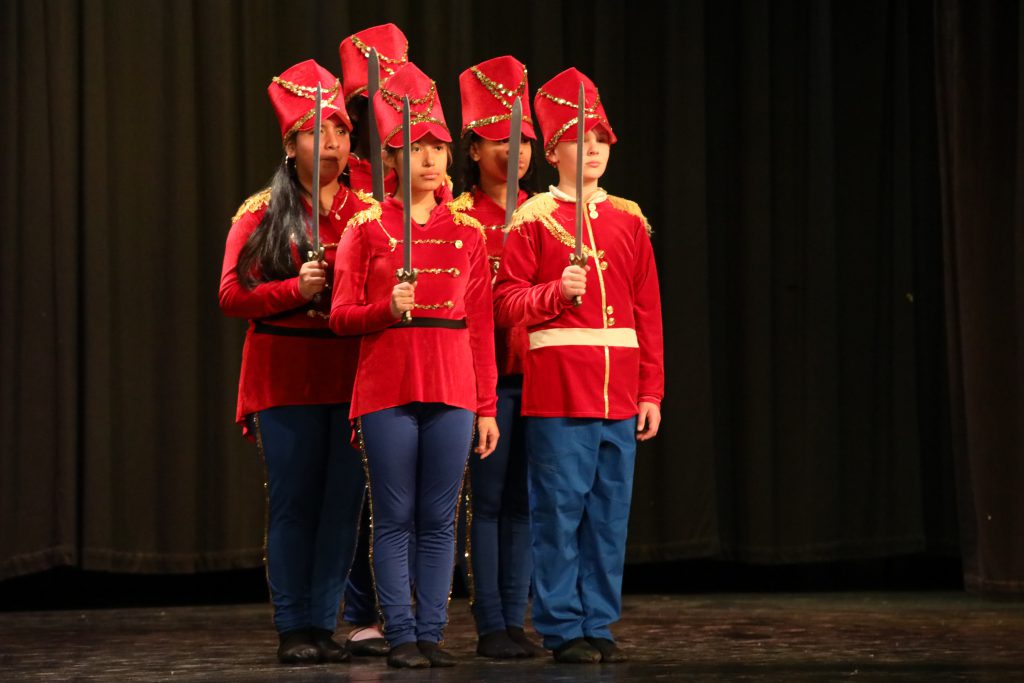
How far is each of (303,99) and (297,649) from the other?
4.28ft

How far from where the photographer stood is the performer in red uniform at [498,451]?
3.33 m

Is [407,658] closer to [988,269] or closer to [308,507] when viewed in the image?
[308,507]

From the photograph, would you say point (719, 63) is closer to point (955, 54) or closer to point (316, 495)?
point (955, 54)

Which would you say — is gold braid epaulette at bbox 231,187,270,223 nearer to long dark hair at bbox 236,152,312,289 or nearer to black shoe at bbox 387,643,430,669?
long dark hair at bbox 236,152,312,289

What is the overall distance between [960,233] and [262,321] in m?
2.66

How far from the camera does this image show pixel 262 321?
10.8 ft

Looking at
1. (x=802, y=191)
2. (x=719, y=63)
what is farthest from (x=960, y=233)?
(x=719, y=63)

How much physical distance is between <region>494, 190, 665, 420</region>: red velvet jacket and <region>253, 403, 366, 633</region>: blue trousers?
47 centimetres

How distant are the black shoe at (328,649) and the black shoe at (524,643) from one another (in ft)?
1.31

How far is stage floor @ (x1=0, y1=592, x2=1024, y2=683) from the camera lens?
300 centimetres

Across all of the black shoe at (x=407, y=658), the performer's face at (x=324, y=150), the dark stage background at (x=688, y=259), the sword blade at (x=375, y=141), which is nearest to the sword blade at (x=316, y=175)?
the sword blade at (x=375, y=141)

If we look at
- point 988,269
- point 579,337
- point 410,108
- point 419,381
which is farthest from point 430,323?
point 988,269

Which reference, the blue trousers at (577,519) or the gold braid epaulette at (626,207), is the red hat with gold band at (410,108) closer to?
the gold braid epaulette at (626,207)

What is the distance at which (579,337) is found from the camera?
10.5ft
